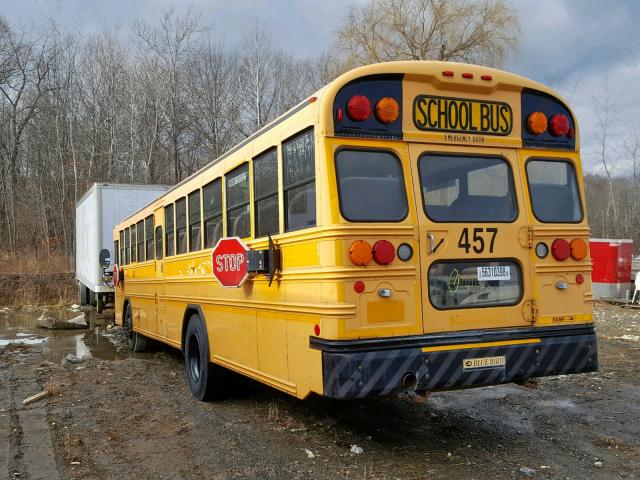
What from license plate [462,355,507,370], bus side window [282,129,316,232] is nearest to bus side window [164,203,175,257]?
bus side window [282,129,316,232]

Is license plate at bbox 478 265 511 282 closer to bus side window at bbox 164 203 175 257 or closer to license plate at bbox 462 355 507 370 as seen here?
license plate at bbox 462 355 507 370

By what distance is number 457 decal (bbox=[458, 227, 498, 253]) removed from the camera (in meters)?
4.35

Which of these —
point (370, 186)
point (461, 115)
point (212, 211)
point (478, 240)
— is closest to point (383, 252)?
point (370, 186)

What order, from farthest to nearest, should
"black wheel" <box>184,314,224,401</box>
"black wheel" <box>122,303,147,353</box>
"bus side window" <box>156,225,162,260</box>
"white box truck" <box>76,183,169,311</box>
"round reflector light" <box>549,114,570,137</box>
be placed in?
"white box truck" <box>76,183,169,311</box> → "black wheel" <box>122,303,147,353</box> → "bus side window" <box>156,225,162,260</box> → "black wheel" <box>184,314,224,401</box> → "round reflector light" <box>549,114,570,137</box>

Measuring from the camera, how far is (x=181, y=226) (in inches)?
295

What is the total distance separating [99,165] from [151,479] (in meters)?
28.5

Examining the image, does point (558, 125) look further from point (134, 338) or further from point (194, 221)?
point (134, 338)

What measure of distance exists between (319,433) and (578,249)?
8.62 ft

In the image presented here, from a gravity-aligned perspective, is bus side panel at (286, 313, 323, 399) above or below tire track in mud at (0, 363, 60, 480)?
above

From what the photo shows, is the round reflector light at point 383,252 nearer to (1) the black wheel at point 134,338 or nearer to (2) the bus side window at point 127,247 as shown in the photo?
(1) the black wheel at point 134,338

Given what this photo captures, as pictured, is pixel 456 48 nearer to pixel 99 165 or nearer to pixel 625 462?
pixel 99 165

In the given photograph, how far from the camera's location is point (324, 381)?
3.97 m

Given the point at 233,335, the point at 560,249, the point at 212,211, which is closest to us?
the point at 560,249

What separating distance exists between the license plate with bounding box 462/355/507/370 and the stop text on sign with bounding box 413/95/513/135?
1686 millimetres
